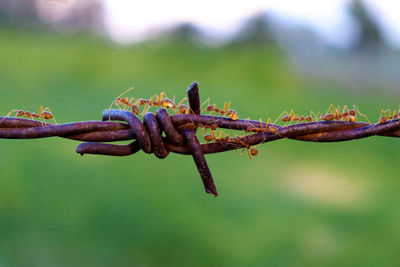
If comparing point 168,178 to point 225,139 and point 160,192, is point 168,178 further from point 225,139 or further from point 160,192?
point 225,139

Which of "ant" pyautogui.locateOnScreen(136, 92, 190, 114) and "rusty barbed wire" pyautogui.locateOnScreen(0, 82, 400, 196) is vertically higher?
"ant" pyautogui.locateOnScreen(136, 92, 190, 114)

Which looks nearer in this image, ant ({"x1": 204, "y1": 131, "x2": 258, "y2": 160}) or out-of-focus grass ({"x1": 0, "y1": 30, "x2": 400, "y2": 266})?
ant ({"x1": 204, "y1": 131, "x2": 258, "y2": 160})

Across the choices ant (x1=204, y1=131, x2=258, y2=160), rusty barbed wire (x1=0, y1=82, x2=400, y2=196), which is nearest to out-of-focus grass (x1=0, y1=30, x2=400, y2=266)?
rusty barbed wire (x1=0, y1=82, x2=400, y2=196)

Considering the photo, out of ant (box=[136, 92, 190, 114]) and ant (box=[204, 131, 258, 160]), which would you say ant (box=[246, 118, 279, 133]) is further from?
ant (box=[136, 92, 190, 114])

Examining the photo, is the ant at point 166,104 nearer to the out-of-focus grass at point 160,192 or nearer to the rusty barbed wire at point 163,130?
the rusty barbed wire at point 163,130

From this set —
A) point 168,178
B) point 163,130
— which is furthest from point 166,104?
point 168,178

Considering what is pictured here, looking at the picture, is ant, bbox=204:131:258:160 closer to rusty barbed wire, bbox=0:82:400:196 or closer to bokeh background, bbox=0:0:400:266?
rusty barbed wire, bbox=0:82:400:196

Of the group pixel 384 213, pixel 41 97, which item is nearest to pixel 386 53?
pixel 384 213

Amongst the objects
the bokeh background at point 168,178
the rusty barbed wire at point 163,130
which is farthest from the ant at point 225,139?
the bokeh background at point 168,178

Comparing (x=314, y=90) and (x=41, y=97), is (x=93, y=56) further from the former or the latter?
(x=314, y=90)
